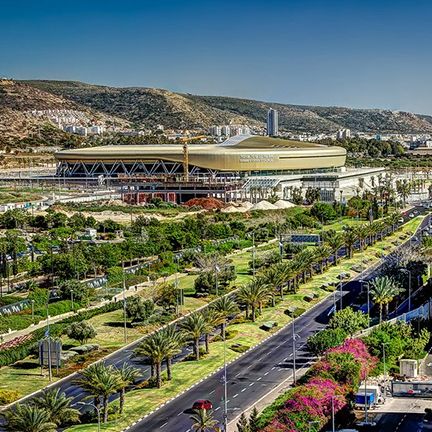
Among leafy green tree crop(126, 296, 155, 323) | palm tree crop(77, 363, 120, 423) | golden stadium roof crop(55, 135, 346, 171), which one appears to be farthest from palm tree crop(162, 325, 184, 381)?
golden stadium roof crop(55, 135, 346, 171)

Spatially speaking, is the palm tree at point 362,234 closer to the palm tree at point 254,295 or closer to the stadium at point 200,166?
the palm tree at point 254,295

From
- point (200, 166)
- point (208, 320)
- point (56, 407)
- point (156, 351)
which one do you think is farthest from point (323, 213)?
point (56, 407)

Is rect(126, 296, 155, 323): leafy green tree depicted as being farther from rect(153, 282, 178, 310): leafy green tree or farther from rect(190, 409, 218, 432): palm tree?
rect(190, 409, 218, 432): palm tree

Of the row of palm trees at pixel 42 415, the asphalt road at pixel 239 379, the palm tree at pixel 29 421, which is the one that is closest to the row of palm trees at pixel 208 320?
the asphalt road at pixel 239 379

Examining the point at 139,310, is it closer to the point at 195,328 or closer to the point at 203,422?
the point at 195,328

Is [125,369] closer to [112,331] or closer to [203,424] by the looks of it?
[203,424]

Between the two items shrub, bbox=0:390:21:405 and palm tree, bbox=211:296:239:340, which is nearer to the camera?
shrub, bbox=0:390:21:405

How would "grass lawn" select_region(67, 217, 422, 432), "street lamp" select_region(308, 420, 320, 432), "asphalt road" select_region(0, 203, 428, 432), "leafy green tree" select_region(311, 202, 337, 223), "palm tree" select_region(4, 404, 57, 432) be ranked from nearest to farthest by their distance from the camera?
1. "palm tree" select_region(4, 404, 57, 432)
2. "street lamp" select_region(308, 420, 320, 432)
3. "asphalt road" select_region(0, 203, 428, 432)
4. "grass lawn" select_region(67, 217, 422, 432)
5. "leafy green tree" select_region(311, 202, 337, 223)

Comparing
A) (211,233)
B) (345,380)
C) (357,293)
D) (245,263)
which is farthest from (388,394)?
(211,233)
